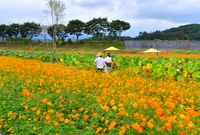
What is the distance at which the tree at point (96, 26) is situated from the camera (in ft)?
163

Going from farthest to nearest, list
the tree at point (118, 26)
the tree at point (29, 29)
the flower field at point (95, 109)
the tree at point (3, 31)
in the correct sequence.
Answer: the tree at point (3, 31) < the tree at point (29, 29) < the tree at point (118, 26) < the flower field at point (95, 109)

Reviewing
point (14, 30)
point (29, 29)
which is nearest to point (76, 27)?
point (29, 29)

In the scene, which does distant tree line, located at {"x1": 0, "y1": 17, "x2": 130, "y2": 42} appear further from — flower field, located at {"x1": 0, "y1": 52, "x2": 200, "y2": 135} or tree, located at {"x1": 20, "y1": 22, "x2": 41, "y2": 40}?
flower field, located at {"x1": 0, "y1": 52, "x2": 200, "y2": 135}

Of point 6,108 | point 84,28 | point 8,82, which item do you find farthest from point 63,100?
point 84,28

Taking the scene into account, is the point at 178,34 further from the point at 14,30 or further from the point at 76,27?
the point at 14,30

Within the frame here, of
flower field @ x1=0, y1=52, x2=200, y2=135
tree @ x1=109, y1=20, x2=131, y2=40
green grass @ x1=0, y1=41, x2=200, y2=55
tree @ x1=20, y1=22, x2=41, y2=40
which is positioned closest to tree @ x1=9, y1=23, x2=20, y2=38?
tree @ x1=20, y1=22, x2=41, y2=40

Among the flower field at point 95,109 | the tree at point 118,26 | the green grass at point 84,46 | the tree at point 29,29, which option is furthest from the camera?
the tree at point 29,29

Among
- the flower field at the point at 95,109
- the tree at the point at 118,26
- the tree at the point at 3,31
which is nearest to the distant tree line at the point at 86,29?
the tree at the point at 118,26

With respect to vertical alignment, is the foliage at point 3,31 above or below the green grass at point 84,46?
above

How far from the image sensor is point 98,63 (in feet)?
41.8

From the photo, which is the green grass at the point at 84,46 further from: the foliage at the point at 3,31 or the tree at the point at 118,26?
the foliage at the point at 3,31

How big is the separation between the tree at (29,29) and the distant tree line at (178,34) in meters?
20.1

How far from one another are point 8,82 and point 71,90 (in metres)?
2.64

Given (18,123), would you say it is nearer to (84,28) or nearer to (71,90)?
(71,90)
